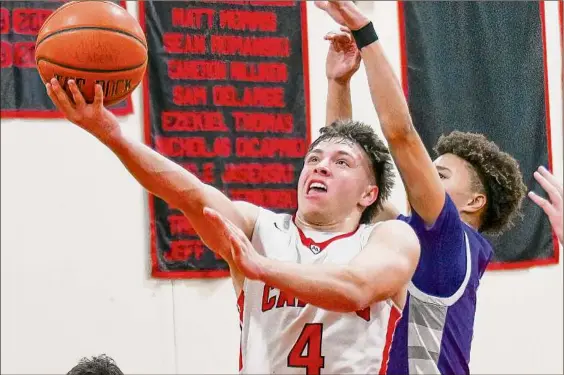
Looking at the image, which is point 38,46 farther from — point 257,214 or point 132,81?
point 257,214

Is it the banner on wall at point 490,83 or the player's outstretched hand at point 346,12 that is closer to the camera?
the player's outstretched hand at point 346,12

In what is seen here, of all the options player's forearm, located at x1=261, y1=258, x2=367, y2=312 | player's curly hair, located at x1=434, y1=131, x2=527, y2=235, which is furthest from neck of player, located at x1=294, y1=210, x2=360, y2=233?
player's curly hair, located at x1=434, y1=131, x2=527, y2=235

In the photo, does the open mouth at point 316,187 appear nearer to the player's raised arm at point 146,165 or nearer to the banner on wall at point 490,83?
the player's raised arm at point 146,165

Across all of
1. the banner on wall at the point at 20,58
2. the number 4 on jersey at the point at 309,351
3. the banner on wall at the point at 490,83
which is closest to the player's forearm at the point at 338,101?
the number 4 on jersey at the point at 309,351

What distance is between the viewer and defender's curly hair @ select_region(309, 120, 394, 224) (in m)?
3.26

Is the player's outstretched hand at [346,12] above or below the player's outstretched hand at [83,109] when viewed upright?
above

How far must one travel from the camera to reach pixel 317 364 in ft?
9.12

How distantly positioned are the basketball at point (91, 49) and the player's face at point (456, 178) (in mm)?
1509

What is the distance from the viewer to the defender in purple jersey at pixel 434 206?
306 cm

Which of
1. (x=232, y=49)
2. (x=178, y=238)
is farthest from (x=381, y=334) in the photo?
(x=232, y=49)

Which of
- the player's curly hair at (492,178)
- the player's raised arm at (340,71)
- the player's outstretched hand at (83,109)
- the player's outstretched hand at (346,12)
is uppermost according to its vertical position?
the player's outstretched hand at (346,12)

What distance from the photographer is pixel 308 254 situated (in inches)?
117

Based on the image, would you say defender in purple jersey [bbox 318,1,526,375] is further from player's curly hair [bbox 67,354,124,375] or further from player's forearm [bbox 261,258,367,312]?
player's curly hair [bbox 67,354,124,375]

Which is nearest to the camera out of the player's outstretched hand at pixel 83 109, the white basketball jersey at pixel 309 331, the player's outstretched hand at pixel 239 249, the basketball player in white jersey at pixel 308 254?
the player's outstretched hand at pixel 239 249
